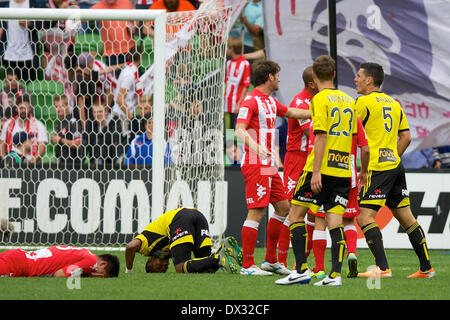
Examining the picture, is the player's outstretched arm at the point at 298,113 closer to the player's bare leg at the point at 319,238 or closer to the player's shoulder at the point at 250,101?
the player's shoulder at the point at 250,101

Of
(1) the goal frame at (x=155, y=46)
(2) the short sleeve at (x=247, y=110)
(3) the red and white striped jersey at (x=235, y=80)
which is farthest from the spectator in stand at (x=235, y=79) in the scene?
(2) the short sleeve at (x=247, y=110)

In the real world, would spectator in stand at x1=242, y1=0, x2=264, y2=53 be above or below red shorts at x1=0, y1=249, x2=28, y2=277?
above

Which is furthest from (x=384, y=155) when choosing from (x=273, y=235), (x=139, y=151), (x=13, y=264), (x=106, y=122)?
(x=106, y=122)

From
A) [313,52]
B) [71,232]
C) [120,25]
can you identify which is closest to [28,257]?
[71,232]

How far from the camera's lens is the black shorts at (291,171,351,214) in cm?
675

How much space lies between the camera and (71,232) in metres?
11.2

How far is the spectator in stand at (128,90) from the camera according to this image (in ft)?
38.8

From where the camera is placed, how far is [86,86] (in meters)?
12.0

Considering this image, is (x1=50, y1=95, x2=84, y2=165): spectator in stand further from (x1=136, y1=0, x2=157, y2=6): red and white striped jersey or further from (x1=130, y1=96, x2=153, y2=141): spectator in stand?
(x1=136, y1=0, x2=157, y2=6): red and white striped jersey

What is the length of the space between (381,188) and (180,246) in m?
1.93

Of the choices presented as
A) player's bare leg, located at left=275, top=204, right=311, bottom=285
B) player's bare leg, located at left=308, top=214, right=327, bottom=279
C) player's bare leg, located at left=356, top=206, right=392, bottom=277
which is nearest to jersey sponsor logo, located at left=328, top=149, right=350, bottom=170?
player's bare leg, located at left=275, top=204, right=311, bottom=285

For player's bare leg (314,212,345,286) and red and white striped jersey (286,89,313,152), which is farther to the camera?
red and white striped jersey (286,89,313,152)

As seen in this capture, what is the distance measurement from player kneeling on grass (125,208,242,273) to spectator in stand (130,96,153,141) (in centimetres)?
371

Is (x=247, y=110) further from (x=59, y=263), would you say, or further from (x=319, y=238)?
(x=59, y=263)
